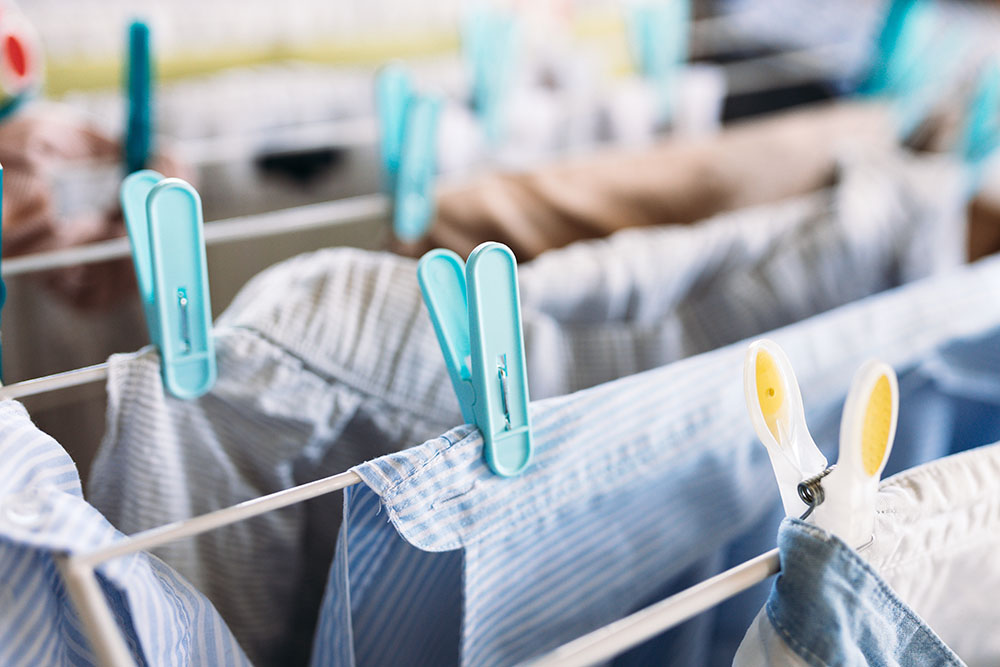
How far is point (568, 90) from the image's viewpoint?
1.08 m

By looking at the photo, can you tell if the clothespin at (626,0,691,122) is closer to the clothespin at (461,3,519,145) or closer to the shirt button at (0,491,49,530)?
the clothespin at (461,3,519,145)

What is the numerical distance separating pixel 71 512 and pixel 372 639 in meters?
0.19

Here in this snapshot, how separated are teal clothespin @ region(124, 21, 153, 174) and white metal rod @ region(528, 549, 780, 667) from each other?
46 centimetres

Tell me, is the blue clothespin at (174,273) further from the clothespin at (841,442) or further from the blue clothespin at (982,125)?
the blue clothespin at (982,125)

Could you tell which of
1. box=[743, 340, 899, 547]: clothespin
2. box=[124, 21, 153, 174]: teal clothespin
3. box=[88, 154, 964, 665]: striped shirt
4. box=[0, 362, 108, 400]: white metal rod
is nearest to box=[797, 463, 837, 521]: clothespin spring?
box=[743, 340, 899, 547]: clothespin

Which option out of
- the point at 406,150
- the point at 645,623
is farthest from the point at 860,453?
the point at 406,150

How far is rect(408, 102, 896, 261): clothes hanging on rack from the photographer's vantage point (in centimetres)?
63

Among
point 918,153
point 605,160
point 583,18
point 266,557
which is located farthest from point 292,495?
point 583,18

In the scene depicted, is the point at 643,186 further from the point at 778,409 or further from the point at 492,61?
the point at 778,409

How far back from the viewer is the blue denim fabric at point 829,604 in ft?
1.07

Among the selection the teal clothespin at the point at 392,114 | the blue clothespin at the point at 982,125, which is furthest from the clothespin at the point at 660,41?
the teal clothespin at the point at 392,114

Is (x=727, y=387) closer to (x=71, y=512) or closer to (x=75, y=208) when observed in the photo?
(x=71, y=512)

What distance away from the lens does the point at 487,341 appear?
36 cm

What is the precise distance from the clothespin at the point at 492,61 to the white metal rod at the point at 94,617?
2.07ft
